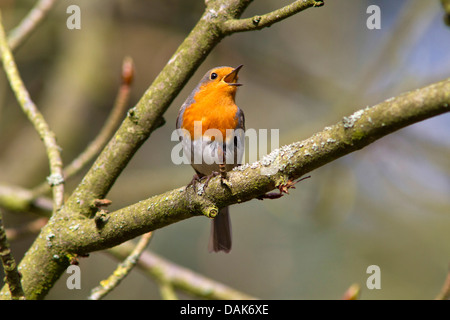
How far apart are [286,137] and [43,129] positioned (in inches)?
103

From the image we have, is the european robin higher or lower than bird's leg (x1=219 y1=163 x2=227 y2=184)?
higher

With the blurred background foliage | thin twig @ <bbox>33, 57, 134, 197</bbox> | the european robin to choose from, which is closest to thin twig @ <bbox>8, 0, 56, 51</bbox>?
thin twig @ <bbox>33, 57, 134, 197</bbox>

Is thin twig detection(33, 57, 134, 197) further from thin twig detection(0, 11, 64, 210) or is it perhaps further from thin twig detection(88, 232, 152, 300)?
thin twig detection(88, 232, 152, 300)

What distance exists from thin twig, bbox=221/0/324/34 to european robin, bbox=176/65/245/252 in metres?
0.93

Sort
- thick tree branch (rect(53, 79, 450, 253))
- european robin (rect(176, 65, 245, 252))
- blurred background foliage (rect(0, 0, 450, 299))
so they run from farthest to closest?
1. blurred background foliage (rect(0, 0, 450, 299))
2. european robin (rect(176, 65, 245, 252))
3. thick tree branch (rect(53, 79, 450, 253))

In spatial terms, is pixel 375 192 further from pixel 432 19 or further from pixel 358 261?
pixel 432 19

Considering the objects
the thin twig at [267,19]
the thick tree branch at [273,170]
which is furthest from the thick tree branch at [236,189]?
the thin twig at [267,19]

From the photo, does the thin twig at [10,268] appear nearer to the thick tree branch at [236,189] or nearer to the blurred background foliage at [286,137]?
the thick tree branch at [236,189]

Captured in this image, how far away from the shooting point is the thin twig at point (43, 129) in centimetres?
232

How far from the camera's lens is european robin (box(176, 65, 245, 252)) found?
2961mm

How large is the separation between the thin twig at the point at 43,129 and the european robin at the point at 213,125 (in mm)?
916

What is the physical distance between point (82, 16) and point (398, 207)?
4404mm

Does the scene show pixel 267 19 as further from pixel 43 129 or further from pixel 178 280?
pixel 178 280

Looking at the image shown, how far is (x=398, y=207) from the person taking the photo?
5.80 meters
